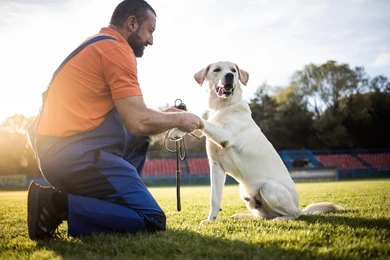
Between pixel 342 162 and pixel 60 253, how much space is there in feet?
136

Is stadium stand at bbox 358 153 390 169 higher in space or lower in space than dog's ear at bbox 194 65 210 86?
lower

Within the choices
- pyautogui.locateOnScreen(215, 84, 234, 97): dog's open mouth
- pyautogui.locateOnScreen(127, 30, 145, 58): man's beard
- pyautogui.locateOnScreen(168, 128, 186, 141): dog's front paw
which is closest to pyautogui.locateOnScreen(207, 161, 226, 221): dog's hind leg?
pyautogui.locateOnScreen(168, 128, 186, 141): dog's front paw

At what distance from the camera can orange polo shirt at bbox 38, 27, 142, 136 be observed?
10.5 ft

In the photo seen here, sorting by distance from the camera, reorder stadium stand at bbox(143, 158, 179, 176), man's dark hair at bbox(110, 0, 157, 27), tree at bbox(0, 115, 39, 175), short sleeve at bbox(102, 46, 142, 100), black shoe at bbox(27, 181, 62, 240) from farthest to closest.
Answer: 1. stadium stand at bbox(143, 158, 179, 176)
2. tree at bbox(0, 115, 39, 175)
3. man's dark hair at bbox(110, 0, 157, 27)
4. black shoe at bbox(27, 181, 62, 240)
5. short sleeve at bbox(102, 46, 142, 100)

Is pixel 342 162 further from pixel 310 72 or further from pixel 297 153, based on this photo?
pixel 310 72

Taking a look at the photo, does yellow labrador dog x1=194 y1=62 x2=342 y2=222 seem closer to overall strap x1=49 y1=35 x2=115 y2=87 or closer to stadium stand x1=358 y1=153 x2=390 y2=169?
overall strap x1=49 y1=35 x2=115 y2=87

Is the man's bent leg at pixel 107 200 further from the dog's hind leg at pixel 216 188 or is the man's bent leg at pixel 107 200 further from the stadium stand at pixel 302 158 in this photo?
the stadium stand at pixel 302 158

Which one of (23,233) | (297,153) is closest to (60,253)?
(23,233)

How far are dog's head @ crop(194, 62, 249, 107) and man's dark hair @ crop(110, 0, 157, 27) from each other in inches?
71.9

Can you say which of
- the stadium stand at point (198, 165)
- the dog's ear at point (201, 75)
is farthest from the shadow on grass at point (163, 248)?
the stadium stand at point (198, 165)

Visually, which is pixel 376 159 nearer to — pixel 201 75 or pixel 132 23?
pixel 201 75

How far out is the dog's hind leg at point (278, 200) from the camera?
176 inches

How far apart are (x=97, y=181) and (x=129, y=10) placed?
171 cm

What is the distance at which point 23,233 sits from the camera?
4.08 metres
